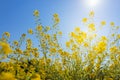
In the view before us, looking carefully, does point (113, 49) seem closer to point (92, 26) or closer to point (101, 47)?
point (101, 47)

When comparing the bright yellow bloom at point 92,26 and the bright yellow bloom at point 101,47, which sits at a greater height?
the bright yellow bloom at point 92,26

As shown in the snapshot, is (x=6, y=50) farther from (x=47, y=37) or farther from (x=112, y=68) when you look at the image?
(x=47, y=37)

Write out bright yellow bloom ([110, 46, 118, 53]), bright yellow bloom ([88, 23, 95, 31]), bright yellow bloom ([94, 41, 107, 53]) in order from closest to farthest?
bright yellow bloom ([94, 41, 107, 53]) → bright yellow bloom ([110, 46, 118, 53]) → bright yellow bloom ([88, 23, 95, 31])

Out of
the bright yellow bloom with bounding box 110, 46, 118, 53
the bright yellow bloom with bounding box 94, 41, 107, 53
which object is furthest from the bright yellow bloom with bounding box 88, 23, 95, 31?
the bright yellow bloom with bounding box 110, 46, 118, 53

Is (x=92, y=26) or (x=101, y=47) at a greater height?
(x=92, y=26)

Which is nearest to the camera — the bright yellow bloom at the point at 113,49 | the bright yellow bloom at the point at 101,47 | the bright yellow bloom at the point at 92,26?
the bright yellow bloom at the point at 101,47

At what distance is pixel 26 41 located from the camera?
8.48 metres

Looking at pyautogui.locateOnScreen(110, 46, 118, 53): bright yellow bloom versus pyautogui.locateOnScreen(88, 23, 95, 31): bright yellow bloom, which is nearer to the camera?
pyautogui.locateOnScreen(110, 46, 118, 53): bright yellow bloom

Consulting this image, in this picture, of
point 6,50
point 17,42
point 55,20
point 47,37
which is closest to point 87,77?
point 47,37

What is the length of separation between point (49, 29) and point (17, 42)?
1318 millimetres

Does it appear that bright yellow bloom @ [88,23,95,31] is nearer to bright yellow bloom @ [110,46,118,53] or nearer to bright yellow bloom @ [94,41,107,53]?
bright yellow bloom @ [94,41,107,53]

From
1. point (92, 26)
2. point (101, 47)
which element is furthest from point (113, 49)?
point (92, 26)

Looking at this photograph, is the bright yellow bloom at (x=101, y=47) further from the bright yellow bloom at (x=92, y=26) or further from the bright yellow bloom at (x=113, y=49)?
the bright yellow bloom at (x=92, y=26)

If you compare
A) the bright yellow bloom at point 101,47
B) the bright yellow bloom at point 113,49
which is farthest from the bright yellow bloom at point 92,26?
the bright yellow bloom at point 113,49
